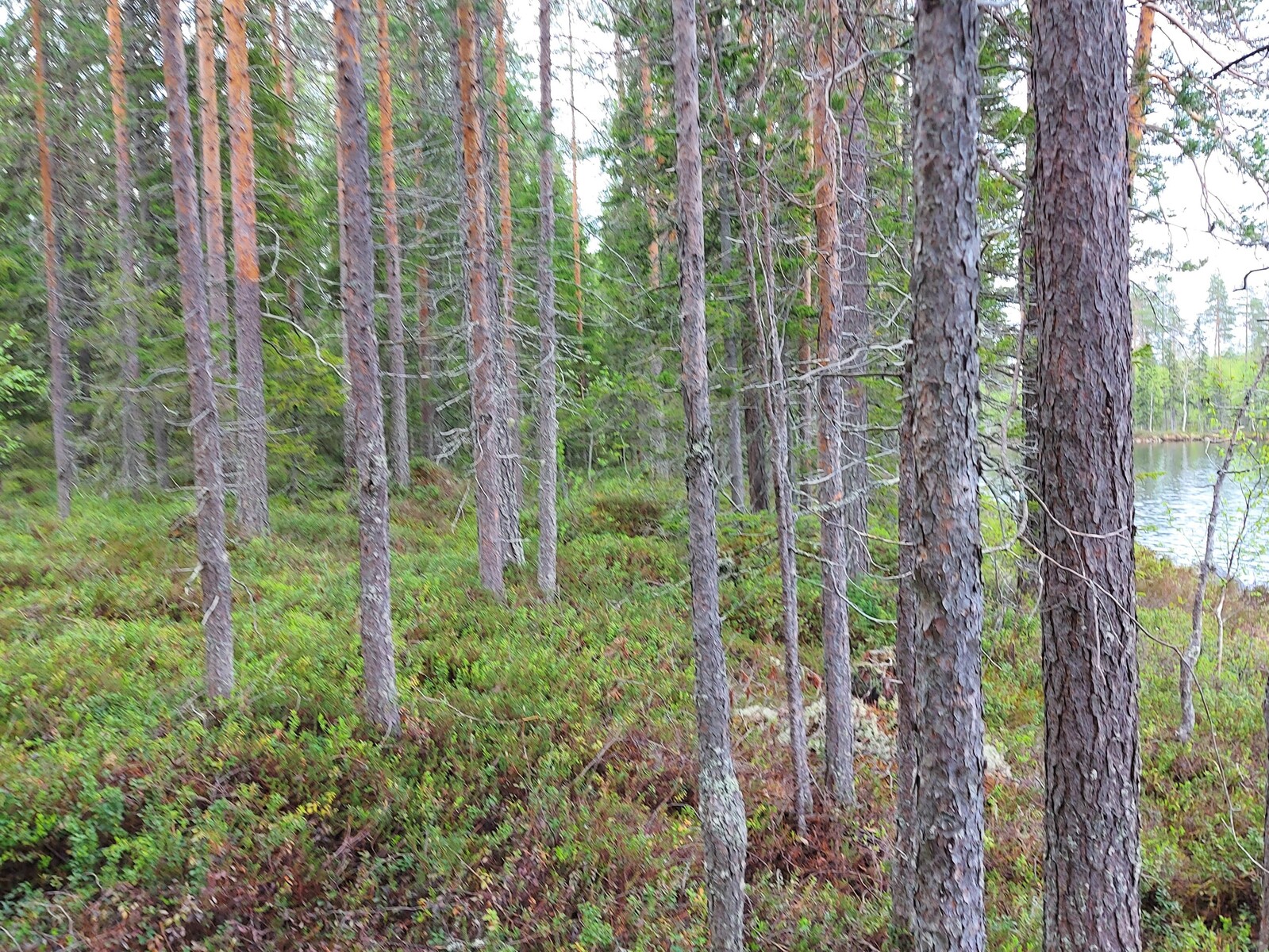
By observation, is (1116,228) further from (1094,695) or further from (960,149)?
(1094,695)

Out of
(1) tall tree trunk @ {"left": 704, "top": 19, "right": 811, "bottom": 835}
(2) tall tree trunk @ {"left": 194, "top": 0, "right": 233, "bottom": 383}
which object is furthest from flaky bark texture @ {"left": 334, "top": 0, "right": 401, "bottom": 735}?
(2) tall tree trunk @ {"left": 194, "top": 0, "right": 233, "bottom": 383}

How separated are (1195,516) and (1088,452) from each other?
74.0 feet

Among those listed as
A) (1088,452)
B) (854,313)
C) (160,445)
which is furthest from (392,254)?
(1088,452)

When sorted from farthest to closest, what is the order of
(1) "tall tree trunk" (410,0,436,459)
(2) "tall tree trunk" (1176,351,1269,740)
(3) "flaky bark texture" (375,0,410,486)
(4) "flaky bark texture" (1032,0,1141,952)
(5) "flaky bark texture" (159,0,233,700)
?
1. (1) "tall tree trunk" (410,0,436,459)
2. (3) "flaky bark texture" (375,0,410,486)
3. (2) "tall tree trunk" (1176,351,1269,740)
4. (5) "flaky bark texture" (159,0,233,700)
5. (4) "flaky bark texture" (1032,0,1141,952)

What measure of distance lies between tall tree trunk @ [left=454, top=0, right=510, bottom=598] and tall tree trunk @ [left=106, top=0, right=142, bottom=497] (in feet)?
26.7

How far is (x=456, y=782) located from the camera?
19.5 feet

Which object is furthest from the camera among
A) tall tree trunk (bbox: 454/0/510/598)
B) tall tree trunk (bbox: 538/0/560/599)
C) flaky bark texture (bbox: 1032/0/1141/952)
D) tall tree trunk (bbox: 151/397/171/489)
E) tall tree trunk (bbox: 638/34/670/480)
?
tall tree trunk (bbox: 151/397/171/489)

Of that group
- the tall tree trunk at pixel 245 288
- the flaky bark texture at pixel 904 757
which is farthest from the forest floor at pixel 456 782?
the tall tree trunk at pixel 245 288

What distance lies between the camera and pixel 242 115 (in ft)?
38.9

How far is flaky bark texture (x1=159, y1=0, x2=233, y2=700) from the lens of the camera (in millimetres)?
6203

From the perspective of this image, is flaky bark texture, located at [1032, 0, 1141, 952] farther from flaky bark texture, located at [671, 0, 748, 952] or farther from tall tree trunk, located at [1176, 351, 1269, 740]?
tall tree trunk, located at [1176, 351, 1269, 740]

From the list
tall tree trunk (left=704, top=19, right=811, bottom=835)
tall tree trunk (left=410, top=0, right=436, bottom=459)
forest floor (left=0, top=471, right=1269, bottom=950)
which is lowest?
forest floor (left=0, top=471, right=1269, bottom=950)

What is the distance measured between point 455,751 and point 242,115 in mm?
12077

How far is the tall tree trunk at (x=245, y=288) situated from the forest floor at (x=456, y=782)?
195 cm
